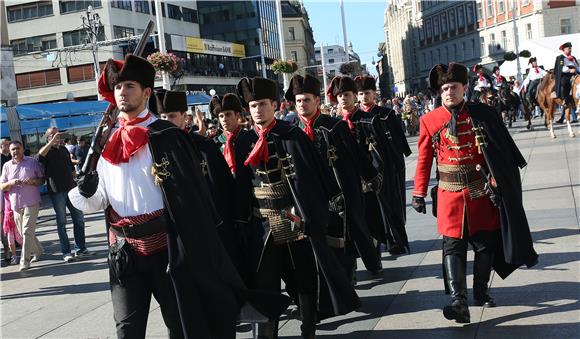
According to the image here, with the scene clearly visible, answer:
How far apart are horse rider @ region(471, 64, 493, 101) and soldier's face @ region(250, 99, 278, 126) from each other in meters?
16.9

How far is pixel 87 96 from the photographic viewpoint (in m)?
55.6

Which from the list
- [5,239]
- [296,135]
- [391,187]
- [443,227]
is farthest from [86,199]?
[5,239]

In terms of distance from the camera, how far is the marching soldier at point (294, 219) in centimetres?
534

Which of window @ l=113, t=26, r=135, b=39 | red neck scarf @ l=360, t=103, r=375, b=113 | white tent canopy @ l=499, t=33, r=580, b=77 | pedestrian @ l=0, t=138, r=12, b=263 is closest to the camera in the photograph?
red neck scarf @ l=360, t=103, r=375, b=113

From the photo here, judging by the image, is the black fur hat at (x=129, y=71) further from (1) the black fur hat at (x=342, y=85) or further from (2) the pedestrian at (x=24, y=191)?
(2) the pedestrian at (x=24, y=191)

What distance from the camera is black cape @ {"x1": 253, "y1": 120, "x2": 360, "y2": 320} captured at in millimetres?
5324

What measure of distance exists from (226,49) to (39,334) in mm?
64409

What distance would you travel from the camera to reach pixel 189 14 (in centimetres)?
7206

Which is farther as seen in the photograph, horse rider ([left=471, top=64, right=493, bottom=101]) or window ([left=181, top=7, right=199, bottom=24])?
window ([left=181, top=7, right=199, bottom=24])

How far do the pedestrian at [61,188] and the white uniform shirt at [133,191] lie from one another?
7.35m

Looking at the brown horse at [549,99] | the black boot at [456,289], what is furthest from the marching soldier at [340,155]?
the brown horse at [549,99]

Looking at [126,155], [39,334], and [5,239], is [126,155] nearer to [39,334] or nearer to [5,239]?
[39,334]

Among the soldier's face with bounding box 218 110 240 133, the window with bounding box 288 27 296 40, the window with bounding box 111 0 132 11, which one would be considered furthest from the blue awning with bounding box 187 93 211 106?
the window with bounding box 288 27 296 40

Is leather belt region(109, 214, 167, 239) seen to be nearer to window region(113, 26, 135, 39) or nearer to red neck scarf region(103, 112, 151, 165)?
red neck scarf region(103, 112, 151, 165)
